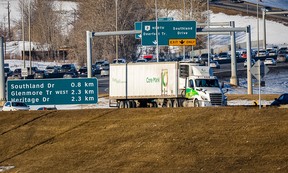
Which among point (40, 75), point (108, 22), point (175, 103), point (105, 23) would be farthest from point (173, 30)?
point (108, 22)

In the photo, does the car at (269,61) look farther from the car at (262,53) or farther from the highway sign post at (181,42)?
the highway sign post at (181,42)

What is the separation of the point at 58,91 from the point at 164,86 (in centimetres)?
1574

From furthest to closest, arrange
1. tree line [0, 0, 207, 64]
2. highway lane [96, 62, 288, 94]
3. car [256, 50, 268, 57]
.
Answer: car [256, 50, 268, 57] → tree line [0, 0, 207, 64] → highway lane [96, 62, 288, 94]

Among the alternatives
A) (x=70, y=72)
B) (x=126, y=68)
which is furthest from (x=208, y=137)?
(x=70, y=72)

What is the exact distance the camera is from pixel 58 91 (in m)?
44.7

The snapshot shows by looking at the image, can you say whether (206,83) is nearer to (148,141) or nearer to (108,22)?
(148,141)

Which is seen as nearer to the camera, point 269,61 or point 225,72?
point 225,72

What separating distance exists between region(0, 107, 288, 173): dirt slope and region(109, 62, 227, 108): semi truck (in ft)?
36.3

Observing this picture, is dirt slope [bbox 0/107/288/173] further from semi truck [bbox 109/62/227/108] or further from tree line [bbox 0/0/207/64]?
tree line [bbox 0/0/207/64]

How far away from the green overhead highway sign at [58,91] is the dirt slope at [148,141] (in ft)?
2.19

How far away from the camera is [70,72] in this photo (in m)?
104

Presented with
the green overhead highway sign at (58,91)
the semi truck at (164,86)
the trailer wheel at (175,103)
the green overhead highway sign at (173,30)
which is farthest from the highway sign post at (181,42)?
the green overhead highway sign at (58,91)

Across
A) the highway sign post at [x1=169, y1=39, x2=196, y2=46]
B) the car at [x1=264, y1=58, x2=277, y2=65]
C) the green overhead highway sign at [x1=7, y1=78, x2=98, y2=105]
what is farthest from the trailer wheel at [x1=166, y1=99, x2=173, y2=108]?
the car at [x1=264, y1=58, x2=277, y2=65]

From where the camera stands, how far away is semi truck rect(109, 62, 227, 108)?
54.3m
